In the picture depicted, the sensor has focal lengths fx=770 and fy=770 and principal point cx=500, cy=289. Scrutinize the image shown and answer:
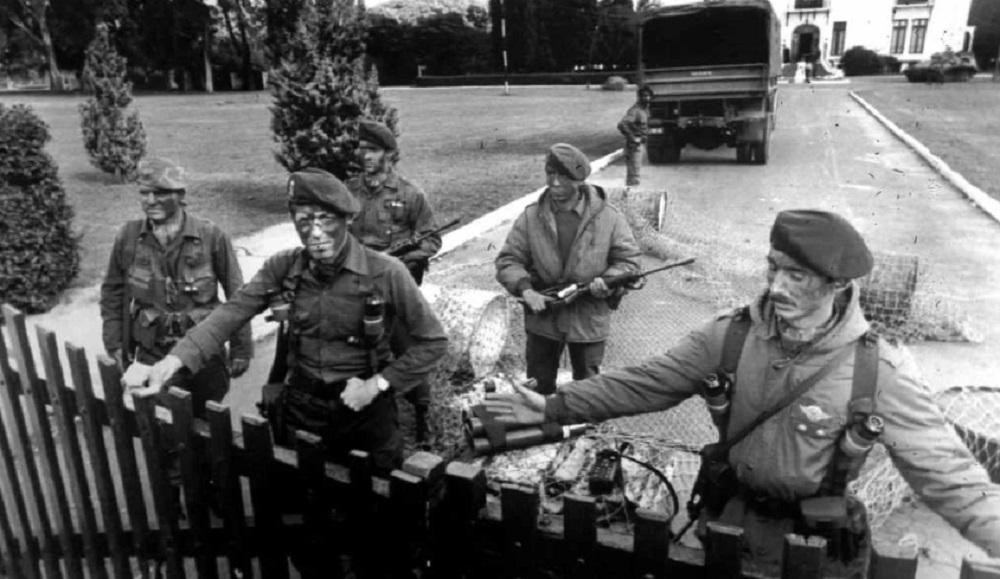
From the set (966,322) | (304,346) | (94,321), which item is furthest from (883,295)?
(94,321)

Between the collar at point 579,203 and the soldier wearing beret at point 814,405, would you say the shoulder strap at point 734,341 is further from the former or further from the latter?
the collar at point 579,203

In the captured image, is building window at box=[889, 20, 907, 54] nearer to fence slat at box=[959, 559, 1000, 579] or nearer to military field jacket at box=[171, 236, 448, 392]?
military field jacket at box=[171, 236, 448, 392]

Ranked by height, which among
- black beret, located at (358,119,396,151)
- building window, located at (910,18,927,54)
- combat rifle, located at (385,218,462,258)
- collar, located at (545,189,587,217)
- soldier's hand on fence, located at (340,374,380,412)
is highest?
building window, located at (910,18,927,54)

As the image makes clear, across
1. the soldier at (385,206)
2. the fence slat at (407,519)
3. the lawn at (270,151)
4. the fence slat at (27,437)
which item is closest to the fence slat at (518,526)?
the fence slat at (407,519)

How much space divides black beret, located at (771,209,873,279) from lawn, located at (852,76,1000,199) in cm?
1234

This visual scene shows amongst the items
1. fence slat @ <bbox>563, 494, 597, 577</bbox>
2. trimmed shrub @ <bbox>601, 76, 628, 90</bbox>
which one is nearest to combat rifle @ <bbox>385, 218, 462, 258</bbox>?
fence slat @ <bbox>563, 494, 597, 577</bbox>

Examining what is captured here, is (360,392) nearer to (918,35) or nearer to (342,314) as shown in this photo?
(342,314)

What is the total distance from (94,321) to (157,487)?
4.94 metres

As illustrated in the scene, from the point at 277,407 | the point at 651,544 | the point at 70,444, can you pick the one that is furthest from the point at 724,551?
the point at 70,444

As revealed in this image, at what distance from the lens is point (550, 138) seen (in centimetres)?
2197

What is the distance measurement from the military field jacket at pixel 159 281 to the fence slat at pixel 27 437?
900 mm

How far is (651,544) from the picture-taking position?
1839 millimetres

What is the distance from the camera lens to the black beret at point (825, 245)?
2.20 m

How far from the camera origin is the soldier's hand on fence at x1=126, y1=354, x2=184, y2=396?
280 centimetres
